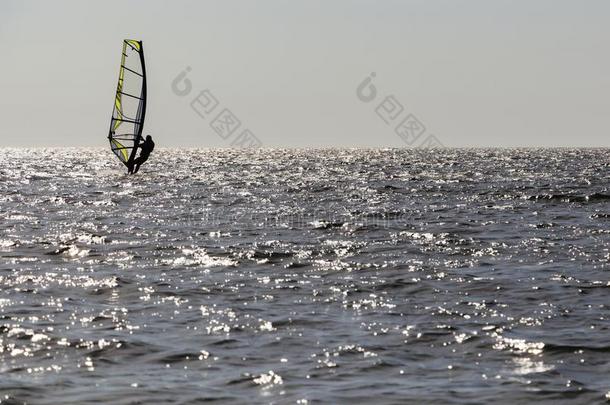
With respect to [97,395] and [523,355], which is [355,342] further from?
[97,395]

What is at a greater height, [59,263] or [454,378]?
[59,263]

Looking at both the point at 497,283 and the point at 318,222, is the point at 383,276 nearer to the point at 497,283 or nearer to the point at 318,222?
the point at 497,283

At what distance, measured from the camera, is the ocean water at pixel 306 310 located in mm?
10820

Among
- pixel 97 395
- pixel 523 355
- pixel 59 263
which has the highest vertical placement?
pixel 59 263

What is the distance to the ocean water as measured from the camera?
10820mm

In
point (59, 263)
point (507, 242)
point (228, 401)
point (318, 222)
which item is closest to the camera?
point (228, 401)

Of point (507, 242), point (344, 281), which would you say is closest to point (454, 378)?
point (344, 281)

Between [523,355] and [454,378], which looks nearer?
[454,378]

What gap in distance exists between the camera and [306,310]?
1527 centimetres

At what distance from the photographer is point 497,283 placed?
58.1 ft

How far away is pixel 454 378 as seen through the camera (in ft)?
36.2

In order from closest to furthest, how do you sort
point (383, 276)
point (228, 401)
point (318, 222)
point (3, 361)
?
point (228, 401)
point (3, 361)
point (383, 276)
point (318, 222)

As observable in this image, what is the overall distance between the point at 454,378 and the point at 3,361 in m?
6.05

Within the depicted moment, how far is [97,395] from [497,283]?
982 centimetres
